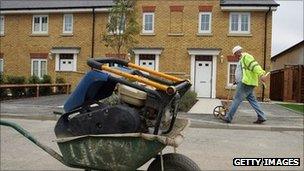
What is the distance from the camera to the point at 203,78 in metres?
28.8

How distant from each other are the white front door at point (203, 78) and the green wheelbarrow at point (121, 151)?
25224mm

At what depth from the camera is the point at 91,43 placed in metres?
30.6

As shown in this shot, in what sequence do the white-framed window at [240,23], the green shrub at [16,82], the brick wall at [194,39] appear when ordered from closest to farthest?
the green shrub at [16,82] → the brick wall at [194,39] → the white-framed window at [240,23]

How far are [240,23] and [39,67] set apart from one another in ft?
44.7

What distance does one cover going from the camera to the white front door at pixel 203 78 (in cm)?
2864

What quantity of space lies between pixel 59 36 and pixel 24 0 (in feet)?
16.4

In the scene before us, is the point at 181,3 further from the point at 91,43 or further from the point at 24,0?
the point at 24,0

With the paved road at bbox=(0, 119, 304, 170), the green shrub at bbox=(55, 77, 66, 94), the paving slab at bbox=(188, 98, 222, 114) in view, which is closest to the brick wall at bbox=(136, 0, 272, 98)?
the green shrub at bbox=(55, 77, 66, 94)

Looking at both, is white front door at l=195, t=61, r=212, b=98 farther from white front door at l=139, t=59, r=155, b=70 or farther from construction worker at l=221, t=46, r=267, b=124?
construction worker at l=221, t=46, r=267, b=124

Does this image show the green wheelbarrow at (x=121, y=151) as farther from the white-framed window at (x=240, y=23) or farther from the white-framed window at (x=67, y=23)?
the white-framed window at (x=67, y=23)

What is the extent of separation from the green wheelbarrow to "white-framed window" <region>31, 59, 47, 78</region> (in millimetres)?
28997

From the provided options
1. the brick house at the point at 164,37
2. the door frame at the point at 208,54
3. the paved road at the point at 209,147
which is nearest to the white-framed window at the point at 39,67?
the brick house at the point at 164,37

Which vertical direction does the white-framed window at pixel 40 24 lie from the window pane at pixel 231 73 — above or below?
above

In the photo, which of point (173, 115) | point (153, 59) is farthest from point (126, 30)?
point (173, 115)
